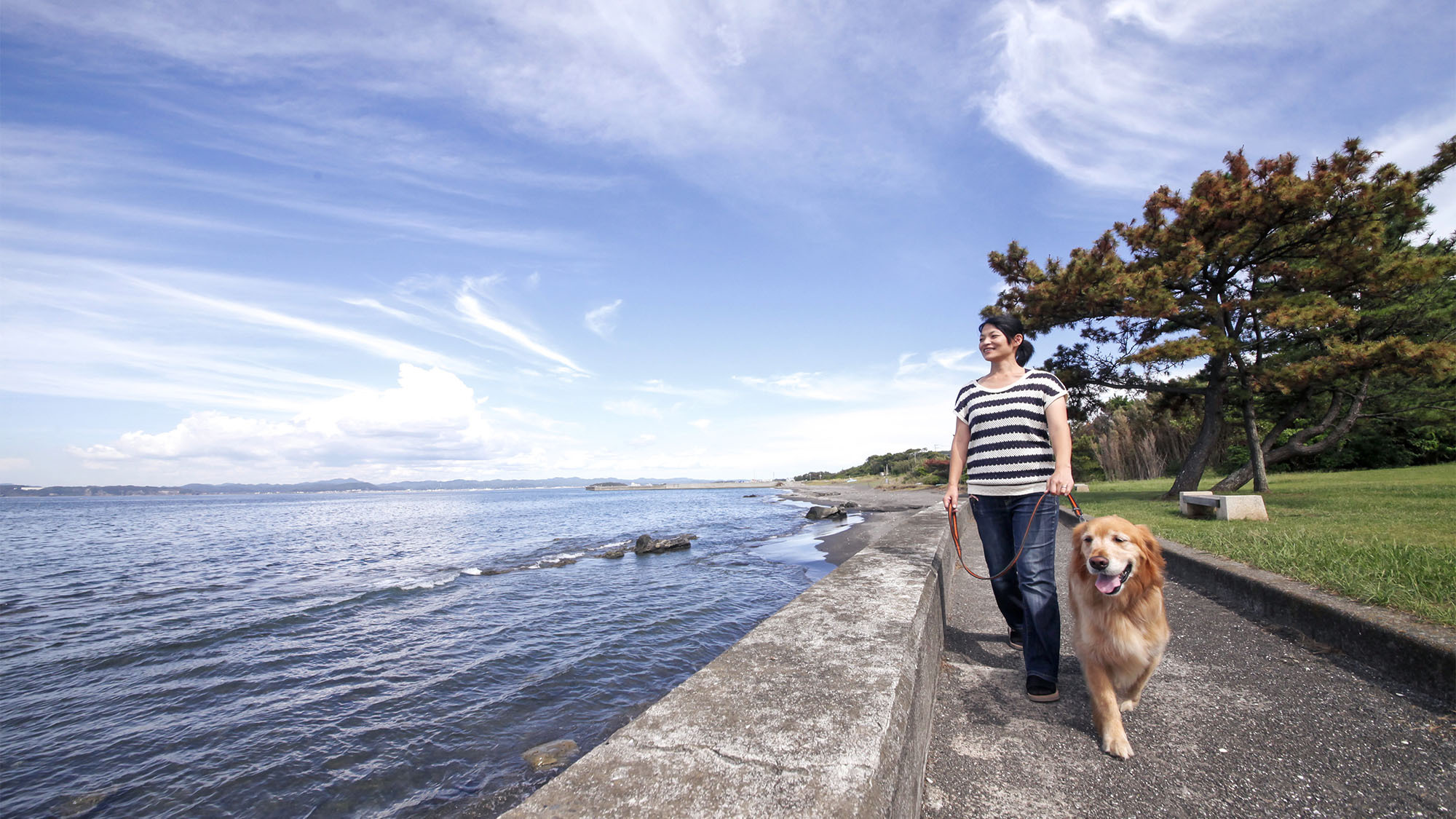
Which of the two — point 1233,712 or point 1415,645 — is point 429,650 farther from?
point 1415,645

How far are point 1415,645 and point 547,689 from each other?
18.8 feet

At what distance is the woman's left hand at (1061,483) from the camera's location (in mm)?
2803

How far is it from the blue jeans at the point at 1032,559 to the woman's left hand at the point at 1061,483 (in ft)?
0.44

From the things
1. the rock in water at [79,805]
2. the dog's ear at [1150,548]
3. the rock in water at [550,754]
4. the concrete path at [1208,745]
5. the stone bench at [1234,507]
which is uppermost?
the dog's ear at [1150,548]

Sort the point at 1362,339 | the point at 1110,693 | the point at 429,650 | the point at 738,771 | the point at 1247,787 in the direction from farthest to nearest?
the point at 1362,339 → the point at 429,650 → the point at 1110,693 → the point at 1247,787 → the point at 738,771

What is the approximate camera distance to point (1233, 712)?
2.73m

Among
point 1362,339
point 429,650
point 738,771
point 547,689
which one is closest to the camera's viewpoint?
point 738,771

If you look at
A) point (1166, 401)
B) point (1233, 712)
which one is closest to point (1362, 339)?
point (1166, 401)

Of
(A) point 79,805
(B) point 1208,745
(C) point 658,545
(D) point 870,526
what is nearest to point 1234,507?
(B) point 1208,745

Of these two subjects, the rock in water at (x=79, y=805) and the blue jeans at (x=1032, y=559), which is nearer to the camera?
the blue jeans at (x=1032, y=559)

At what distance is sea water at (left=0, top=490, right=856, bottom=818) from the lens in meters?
3.98

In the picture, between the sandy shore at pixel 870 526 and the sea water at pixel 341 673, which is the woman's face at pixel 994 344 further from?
the sandy shore at pixel 870 526

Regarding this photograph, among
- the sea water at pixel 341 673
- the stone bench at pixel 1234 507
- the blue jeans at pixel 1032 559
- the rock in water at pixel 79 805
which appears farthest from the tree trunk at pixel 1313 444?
the rock in water at pixel 79 805

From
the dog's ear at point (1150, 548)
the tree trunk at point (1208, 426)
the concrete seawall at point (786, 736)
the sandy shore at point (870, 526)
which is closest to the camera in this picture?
the concrete seawall at point (786, 736)
